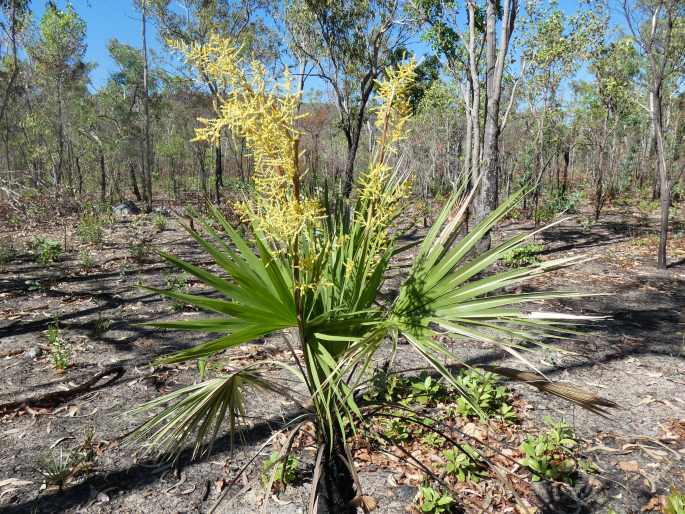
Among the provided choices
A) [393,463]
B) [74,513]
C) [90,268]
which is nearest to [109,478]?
[74,513]

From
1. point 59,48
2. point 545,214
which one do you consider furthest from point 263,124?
point 59,48

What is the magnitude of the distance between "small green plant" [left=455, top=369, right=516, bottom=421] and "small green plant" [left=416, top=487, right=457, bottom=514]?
2.80 feet

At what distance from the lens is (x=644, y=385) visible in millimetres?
3891

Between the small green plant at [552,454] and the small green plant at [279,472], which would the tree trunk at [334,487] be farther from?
the small green plant at [552,454]

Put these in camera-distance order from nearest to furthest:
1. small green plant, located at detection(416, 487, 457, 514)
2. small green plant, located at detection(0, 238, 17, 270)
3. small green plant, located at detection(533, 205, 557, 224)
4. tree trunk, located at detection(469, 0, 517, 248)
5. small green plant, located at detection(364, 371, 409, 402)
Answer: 1. small green plant, located at detection(416, 487, 457, 514)
2. small green plant, located at detection(364, 371, 409, 402)
3. tree trunk, located at detection(469, 0, 517, 248)
4. small green plant, located at detection(0, 238, 17, 270)
5. small green plant, located at detection(533, 205, 557, 224)

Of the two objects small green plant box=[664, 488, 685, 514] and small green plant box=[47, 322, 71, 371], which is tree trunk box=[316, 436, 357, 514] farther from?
small green plant box=[47, 322, 71, 371]

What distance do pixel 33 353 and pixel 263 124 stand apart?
4680mm

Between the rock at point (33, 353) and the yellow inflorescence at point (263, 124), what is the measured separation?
4.48 m

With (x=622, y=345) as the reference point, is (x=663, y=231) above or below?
above

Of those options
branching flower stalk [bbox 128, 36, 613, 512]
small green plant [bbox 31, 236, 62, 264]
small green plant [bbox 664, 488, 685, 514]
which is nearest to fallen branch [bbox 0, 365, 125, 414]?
branching flower stalk [bbox 128, 36, 613, 512]

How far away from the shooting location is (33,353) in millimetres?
4492

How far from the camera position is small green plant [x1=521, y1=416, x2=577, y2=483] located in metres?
2.69

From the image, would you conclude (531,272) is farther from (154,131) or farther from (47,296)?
(154,131)

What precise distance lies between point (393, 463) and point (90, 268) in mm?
7258
